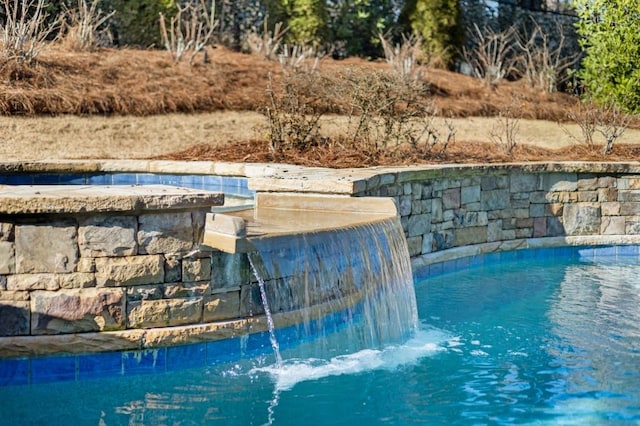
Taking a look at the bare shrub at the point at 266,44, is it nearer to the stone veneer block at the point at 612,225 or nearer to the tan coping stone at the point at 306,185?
the stone veneer block at the point at 612,225

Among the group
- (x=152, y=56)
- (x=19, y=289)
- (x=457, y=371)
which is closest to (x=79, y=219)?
(x=19, y=289)

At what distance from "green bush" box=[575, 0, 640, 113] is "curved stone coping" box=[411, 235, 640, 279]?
2783 mm

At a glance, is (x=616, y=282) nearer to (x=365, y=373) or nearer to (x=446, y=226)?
(x=446, y=226)

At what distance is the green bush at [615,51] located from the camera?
39.9 feet

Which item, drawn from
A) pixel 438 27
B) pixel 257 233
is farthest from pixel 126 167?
pixel 438 27

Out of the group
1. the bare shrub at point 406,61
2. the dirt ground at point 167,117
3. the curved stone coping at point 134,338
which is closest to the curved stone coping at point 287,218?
the curved stone coping at point 134,338

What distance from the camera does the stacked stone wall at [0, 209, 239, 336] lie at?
492 centimetres

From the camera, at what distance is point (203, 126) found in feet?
37.8

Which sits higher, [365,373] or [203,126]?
[203,126]

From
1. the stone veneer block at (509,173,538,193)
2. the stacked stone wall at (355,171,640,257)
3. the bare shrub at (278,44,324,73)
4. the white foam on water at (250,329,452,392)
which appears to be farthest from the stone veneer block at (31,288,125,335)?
the bare shrub at (278,44,324,73)

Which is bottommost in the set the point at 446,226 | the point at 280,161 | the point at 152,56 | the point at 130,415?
the point at 130,415

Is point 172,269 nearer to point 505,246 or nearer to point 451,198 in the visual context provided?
point 451,198

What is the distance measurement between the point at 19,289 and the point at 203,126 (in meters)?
6.73

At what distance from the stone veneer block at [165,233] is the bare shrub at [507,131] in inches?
252
